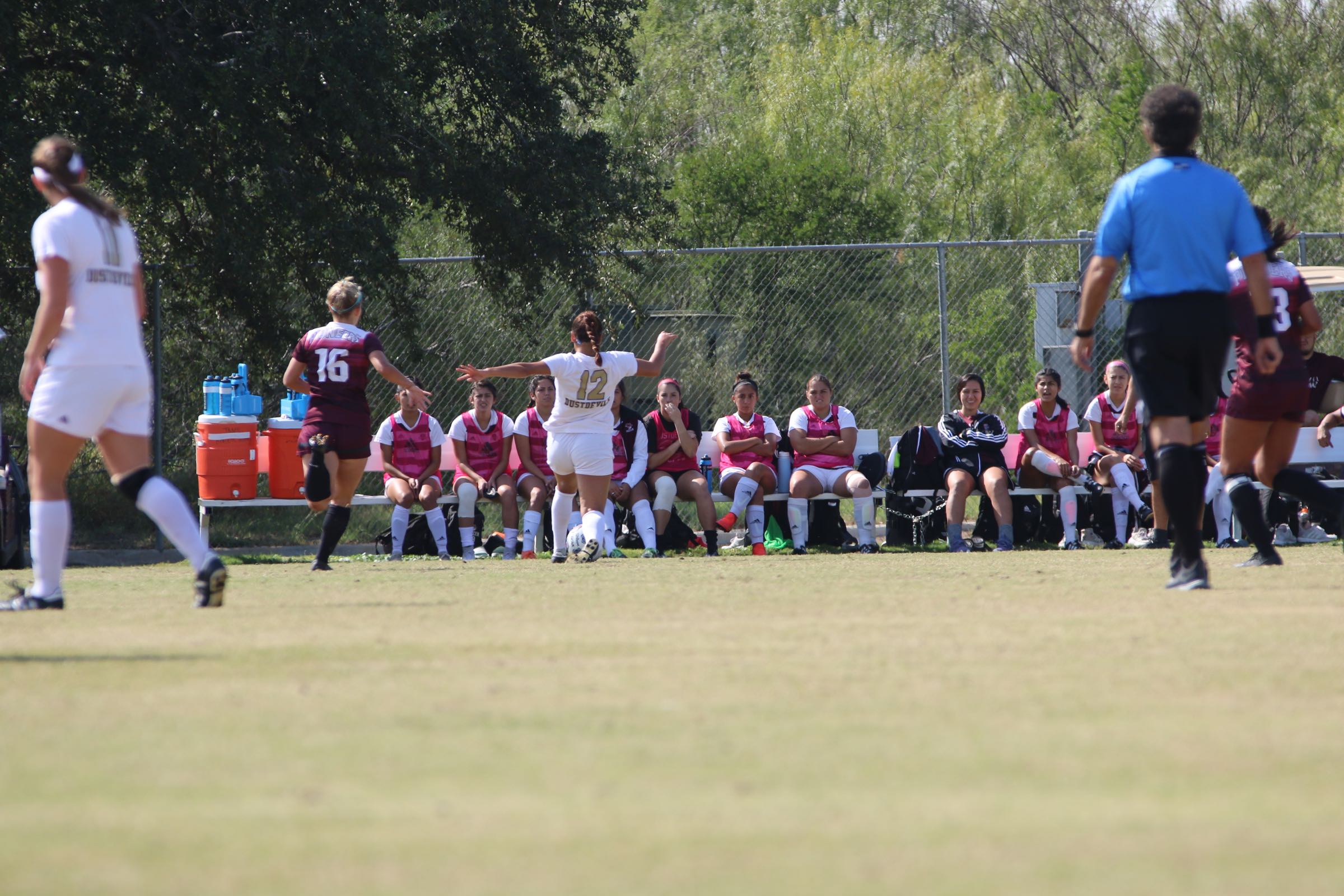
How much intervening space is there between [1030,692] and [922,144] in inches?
1250

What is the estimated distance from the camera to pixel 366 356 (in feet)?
35.7

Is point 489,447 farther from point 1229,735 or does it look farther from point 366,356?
point 1229,735

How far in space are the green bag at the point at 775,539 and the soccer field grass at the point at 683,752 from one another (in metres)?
7.80

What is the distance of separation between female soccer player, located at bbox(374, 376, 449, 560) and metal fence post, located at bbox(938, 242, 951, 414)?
4.88m

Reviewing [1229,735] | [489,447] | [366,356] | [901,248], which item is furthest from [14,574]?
[1229,735]

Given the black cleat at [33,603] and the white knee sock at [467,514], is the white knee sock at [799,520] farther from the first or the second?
the black cleat at [33,603]

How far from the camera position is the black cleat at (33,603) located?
707cm

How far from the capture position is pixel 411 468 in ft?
46.9

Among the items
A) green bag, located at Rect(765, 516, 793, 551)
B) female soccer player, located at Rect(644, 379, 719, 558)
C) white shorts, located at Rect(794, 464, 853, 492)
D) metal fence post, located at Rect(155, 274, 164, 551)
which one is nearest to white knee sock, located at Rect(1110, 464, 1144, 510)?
white shorts, located at Rect(794, 464, 853, 492)

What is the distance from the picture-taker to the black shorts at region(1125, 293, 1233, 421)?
284 inches

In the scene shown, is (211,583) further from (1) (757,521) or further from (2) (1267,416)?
(1) (757,521)

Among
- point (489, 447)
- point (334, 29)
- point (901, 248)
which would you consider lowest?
point (489, 447)

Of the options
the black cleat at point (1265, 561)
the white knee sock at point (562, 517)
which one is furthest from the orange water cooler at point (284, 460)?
the black cleat at point (1265, 561)

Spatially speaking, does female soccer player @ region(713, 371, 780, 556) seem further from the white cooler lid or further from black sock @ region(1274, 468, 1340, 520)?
black sock @ region(1274, 468, 1340, 520)
